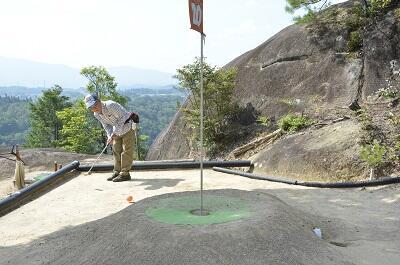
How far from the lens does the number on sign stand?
5.99m

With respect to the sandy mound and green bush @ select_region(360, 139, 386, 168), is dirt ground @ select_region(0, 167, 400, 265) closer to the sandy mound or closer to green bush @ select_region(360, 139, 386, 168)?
the sandy mound

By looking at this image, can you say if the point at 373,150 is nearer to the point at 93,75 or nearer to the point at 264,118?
the point at 264,118

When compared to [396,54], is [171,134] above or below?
below

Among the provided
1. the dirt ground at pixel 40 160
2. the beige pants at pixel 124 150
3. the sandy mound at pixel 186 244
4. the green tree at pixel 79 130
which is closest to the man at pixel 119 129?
the beige pants at pixel 124 150

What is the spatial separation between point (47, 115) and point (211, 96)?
43058 mm

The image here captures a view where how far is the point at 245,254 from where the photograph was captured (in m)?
4.68

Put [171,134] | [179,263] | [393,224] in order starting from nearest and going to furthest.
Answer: [179,263] < [393,224] < [171,134]

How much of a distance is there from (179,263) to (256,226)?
3.82 feet

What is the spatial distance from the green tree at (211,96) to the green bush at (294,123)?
11.4 feet

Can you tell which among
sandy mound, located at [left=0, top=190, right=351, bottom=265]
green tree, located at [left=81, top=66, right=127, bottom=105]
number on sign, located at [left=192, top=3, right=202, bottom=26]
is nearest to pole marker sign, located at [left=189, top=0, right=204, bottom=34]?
number on sign, located at [left=192, top=3, right=202, bottom=26]

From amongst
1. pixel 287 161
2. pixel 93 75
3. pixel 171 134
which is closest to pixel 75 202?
pixel 287 161

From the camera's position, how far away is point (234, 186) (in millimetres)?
9359

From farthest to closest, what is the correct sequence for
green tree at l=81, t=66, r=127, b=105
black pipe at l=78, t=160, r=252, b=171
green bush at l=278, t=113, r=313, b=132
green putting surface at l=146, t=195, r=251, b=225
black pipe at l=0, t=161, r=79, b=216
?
green tree at l=81, t=66, r=127, b=105 < green bush at l=278, t=113, r=313, b=132 < black pipe at l=78, t=160, r=252, b=171 < black pipe at l=0, t=161, r=79, b=216 < green putting surface at l=146, t=195, r=251, b=225

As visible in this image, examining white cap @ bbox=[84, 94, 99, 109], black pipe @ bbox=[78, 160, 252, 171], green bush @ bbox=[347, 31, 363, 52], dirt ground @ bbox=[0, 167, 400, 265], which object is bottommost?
dirt ground @ bbox=[0, 167, 400, 265]
